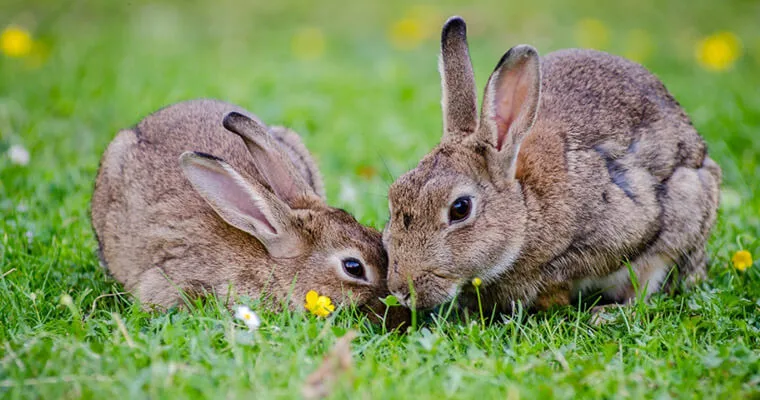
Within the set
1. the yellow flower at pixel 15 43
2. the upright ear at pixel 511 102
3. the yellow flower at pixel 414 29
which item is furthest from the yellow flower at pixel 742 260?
the yellow flower at pixel 15 43

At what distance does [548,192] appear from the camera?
17.0 ft

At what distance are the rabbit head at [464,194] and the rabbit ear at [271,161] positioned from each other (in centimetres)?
95

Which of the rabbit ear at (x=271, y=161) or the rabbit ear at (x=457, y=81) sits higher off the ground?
the rabbit ear at (x=457, y=81)

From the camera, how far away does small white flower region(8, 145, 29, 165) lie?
696 cm

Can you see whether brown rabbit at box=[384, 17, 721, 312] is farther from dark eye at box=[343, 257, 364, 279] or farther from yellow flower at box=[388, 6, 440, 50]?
yellow flower at box=[388, 6, 440, 50]

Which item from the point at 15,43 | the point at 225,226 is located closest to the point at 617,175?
the point at 225,226

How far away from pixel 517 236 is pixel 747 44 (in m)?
8.47

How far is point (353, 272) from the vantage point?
207 inches

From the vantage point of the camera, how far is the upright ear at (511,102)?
495 centimetres

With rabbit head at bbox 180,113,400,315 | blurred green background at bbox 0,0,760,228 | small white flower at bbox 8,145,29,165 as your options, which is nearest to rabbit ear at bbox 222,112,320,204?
rabbit head at bbox 180,113,400,315

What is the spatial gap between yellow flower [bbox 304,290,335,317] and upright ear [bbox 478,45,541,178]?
1.31 m

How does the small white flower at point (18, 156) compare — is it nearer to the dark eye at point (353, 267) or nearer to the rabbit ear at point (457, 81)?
the dark eye at point (353, 267)

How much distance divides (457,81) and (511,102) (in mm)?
357

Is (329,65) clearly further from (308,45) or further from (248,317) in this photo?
(248,317)
